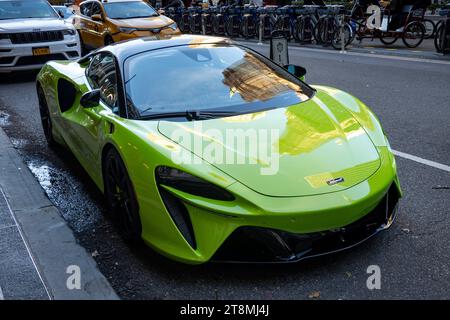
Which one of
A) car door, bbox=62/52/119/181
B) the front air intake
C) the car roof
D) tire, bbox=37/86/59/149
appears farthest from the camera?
tire, bbox=37/86/59/149

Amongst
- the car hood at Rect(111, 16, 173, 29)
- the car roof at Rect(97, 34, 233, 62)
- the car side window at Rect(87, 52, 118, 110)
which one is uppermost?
the car roof at Rect(97, 34, 233, 62)

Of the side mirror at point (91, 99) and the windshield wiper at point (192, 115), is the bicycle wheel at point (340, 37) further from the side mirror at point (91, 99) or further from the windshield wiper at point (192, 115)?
the windshield wiper at point (192, 115)

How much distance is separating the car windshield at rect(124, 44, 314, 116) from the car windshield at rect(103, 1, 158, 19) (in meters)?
9.02

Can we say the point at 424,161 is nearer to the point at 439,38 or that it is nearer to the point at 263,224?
the point at 263,224

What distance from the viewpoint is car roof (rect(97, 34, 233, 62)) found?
4.25 m

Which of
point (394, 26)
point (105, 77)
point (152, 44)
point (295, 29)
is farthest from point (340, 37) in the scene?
point (105, 77)

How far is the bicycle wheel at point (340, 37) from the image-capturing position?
14688 millimetres

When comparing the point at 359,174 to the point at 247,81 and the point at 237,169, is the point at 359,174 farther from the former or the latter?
the point at 247,81

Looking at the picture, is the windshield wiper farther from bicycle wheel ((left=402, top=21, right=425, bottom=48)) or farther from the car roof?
bicycle wheel ((left=402, top=21, right=425, bottom=48))

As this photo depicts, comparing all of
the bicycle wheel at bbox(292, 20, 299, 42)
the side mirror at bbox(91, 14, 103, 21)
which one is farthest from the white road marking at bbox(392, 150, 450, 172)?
the bicycle wheel at bbox(292, 20, 299, 42)

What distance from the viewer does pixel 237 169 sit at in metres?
2.97

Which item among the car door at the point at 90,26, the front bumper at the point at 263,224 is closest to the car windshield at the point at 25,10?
the car door at the point at 90,26

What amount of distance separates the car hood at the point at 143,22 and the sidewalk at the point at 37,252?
8.10 metres
